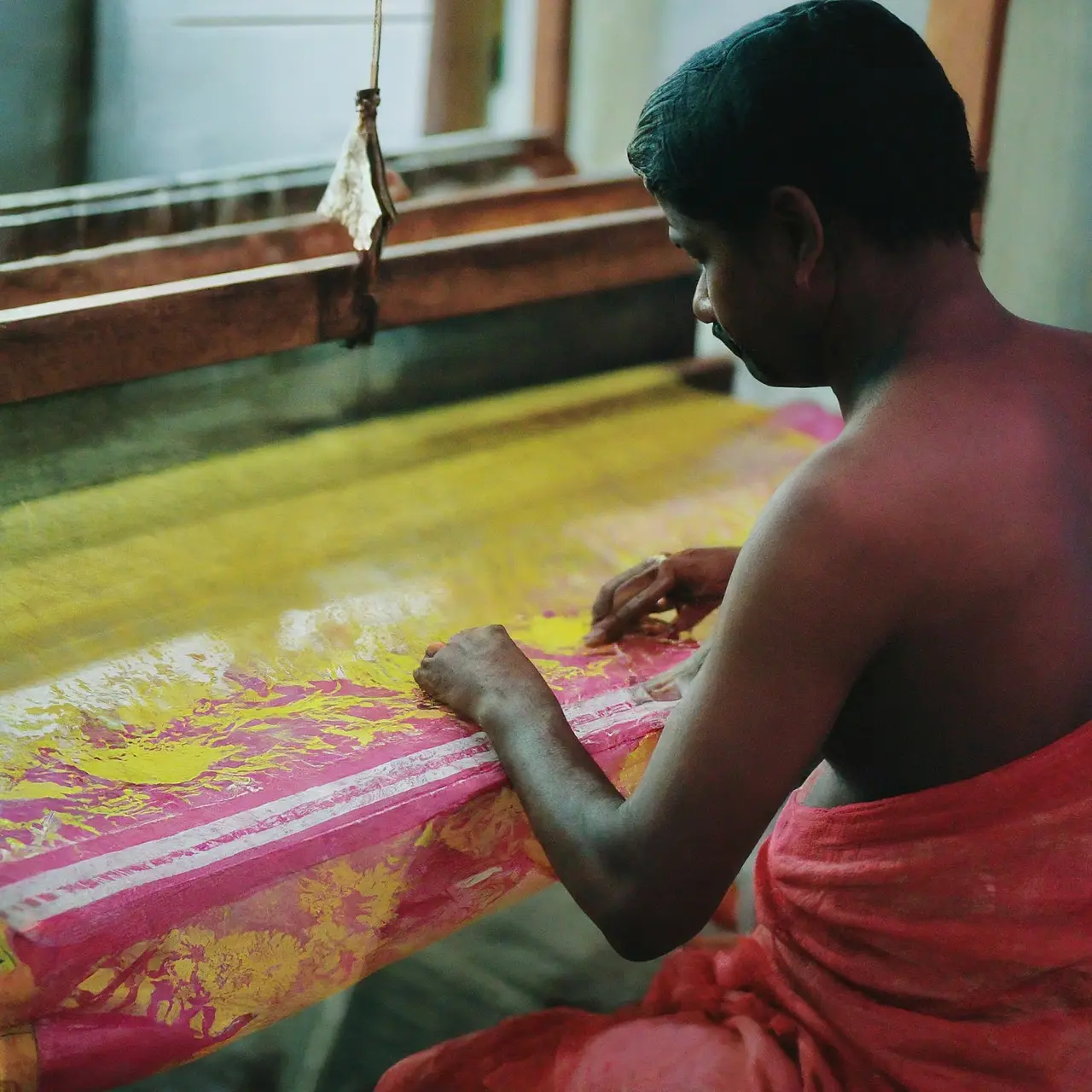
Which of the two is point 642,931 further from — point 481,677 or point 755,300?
point 755,300

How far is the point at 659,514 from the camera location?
1934mm

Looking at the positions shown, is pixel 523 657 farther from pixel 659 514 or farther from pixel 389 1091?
pixel 659 514

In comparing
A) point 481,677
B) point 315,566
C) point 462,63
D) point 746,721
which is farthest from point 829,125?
point 462,63

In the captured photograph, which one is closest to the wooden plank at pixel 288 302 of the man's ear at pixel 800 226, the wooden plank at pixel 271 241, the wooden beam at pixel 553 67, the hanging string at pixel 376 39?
the wooden plank at pixel 271 241

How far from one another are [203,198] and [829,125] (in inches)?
52.2

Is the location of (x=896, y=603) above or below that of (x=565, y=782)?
above

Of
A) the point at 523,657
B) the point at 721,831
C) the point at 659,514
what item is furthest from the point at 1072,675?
the point at 659,514

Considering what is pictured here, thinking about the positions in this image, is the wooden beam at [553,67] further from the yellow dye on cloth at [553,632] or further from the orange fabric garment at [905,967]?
the orange fabric garment at [905,967]

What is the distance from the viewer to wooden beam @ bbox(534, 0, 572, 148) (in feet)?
8.44

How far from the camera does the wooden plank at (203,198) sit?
5.88 feet

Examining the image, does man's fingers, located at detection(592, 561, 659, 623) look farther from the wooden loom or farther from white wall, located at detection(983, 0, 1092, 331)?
white wall, located at detection(983, 0, 1092, 331)

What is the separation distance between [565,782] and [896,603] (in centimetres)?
36

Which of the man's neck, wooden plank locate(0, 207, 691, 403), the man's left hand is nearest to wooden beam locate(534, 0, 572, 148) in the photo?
wooden plank locate(0, 207, 691, 403)

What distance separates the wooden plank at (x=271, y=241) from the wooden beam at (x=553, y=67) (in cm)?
25
